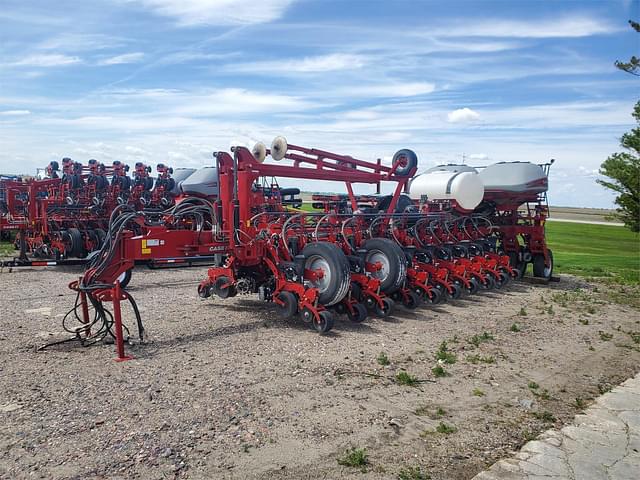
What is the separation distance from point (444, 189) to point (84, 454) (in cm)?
934

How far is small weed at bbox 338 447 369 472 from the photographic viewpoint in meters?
3.86

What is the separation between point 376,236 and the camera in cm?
1004

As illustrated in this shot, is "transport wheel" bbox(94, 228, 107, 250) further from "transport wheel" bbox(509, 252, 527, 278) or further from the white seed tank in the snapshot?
"transport wheel" bbox(509, 252, 527, 278)

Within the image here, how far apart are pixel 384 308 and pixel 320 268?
51.2 inches

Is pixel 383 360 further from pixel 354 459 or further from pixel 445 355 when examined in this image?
pixel 354 459

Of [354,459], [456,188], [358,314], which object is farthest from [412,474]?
[456,188]

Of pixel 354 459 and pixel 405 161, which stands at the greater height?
pixel 405 161

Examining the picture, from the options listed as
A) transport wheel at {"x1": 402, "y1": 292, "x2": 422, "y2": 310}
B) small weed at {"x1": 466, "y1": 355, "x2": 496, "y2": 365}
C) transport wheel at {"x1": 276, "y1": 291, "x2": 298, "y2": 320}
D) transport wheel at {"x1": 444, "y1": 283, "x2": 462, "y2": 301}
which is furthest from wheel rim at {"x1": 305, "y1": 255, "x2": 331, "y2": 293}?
transport wheel at {"x1": 444, "y1": 283, "x2": 462, "y2": 301}

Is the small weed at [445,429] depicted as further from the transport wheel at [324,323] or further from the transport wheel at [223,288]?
the transport wheel at [223,288]

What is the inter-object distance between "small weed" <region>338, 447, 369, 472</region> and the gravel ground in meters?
0.04

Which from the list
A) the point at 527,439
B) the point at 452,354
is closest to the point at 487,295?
the point at 452,354

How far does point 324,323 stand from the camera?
738 centimetres

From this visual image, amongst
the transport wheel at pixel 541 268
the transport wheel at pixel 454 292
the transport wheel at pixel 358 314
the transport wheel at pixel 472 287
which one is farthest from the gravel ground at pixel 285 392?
the transport wheel at pixel 541 268

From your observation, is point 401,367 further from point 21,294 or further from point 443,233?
point 21,294
